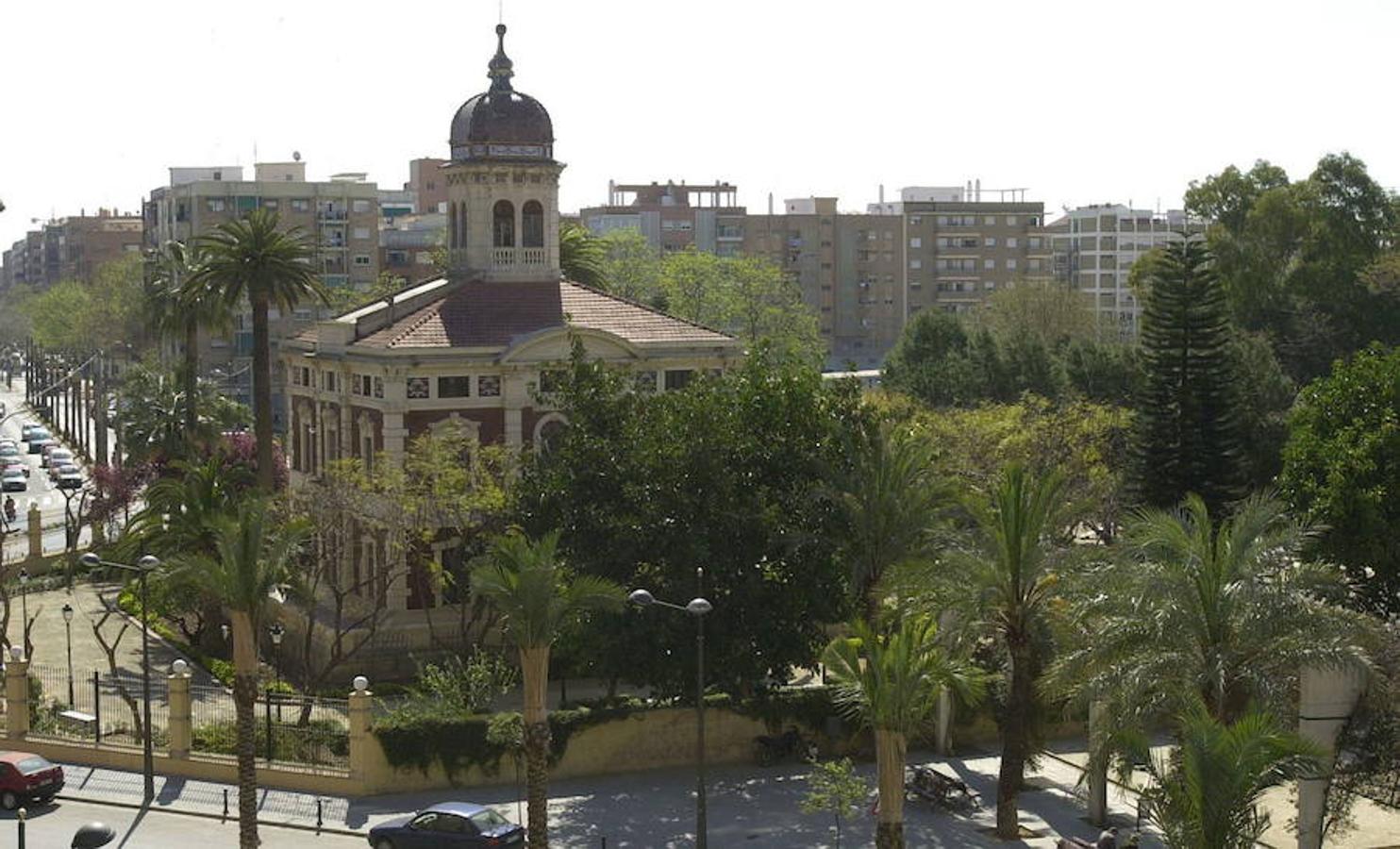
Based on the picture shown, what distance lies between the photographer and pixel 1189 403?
4925 cm

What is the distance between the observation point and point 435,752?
117 feet

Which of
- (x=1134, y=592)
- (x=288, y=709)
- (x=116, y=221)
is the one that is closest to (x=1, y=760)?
(x=288, y=709)

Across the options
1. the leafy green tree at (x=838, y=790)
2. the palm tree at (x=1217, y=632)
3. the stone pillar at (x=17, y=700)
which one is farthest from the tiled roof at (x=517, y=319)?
the palm tree at (x=1217, y=632)

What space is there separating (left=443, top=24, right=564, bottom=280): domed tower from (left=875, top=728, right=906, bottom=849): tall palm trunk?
29323 mm

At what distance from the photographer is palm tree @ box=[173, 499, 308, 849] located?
3053cm

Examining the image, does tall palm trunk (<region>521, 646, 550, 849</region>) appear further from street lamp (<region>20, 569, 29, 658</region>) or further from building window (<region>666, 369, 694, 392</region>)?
street lamp (<region>20, 569, 29, 658</region>)

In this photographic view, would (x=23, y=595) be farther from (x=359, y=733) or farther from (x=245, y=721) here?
(x=245, y=721)

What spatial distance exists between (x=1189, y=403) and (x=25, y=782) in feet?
97.7

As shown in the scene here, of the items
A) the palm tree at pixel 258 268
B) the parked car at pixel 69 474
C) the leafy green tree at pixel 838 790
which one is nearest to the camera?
the leafy green tree at pixel 838 790

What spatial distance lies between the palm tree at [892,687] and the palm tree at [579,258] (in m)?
42.3

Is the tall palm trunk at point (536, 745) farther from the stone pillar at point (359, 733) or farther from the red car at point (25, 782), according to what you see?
the red car at point (25, 782)

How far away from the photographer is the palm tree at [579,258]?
2699 inches

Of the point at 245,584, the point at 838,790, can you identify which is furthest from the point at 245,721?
the point at 838,790

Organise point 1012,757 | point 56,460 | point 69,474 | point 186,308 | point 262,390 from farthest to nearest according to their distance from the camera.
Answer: point 56,460, point 69,474, point 186,308, point 262,390, point 1012,757
